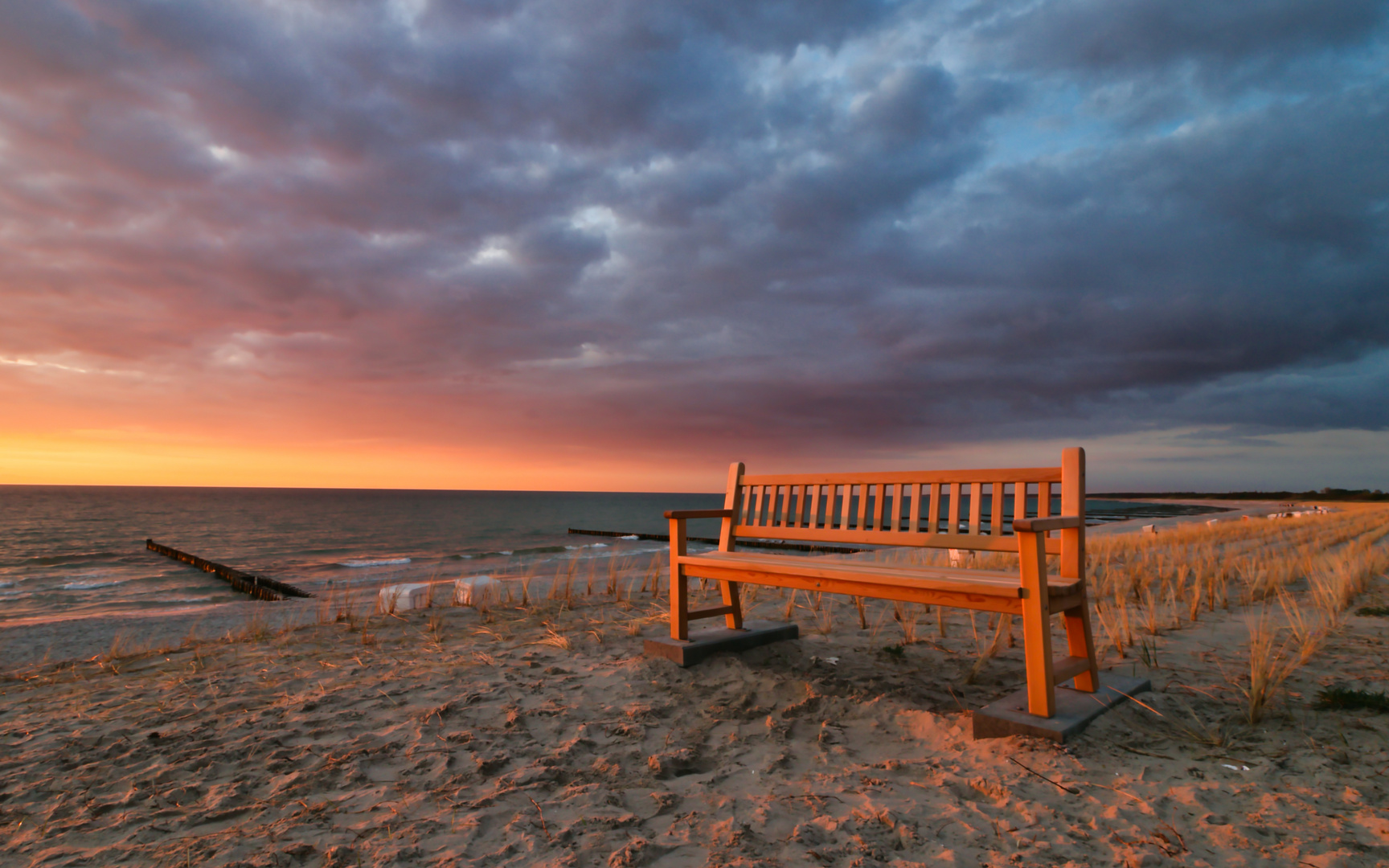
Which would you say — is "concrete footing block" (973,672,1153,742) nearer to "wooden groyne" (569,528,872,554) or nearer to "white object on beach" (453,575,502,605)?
"white object on beach" (453,575,502,605)

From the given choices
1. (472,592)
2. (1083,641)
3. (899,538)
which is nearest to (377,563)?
(472,592)

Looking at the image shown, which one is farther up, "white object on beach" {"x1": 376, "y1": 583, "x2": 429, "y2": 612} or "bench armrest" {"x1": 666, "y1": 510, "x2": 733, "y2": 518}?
"bench armrest" {"x1": 666, "y1": 510, "x2": 733, "y2": 518}

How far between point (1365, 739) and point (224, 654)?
580 centimetres

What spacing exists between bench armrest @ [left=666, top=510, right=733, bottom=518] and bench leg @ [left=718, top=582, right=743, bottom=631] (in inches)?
17.0

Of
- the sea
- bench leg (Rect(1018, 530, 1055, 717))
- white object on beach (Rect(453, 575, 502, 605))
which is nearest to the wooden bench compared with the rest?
bench leg (Rect(1018, 530, 1055, 717))

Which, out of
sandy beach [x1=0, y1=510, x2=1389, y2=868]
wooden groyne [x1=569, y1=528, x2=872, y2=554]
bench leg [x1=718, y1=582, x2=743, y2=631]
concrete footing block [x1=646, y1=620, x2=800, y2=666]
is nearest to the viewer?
sandy beach [x1=0, y1=510, x2=1389, y2=868]

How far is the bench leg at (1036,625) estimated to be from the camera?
244 centimetres

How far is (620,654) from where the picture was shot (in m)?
3.96

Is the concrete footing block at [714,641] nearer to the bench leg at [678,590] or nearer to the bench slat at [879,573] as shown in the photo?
the bench leg at [678,590]

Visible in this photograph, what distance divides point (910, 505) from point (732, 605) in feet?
4.05

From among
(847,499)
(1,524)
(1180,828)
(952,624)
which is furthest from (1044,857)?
→ (1,524)

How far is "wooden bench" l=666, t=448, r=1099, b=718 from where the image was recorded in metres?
2.51

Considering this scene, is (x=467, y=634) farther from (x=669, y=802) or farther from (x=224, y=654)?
(x=669, y=802)

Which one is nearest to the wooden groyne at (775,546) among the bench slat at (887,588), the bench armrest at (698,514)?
the bench armrest at (698,514)
